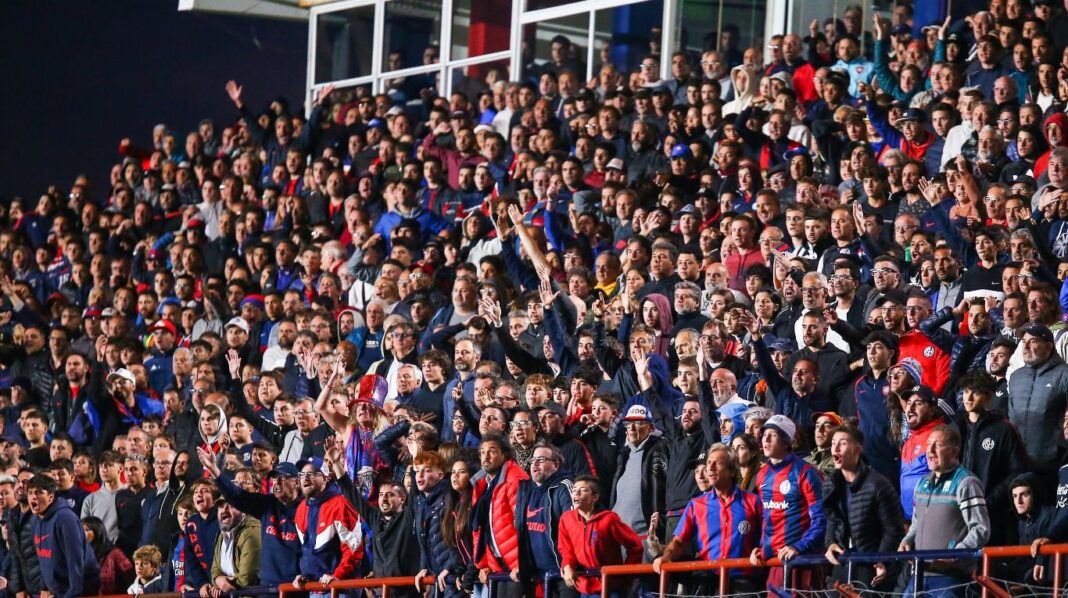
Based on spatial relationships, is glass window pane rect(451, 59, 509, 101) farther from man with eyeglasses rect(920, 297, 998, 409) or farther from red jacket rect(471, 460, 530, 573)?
red jacket rect(471, 460, 530, 573)

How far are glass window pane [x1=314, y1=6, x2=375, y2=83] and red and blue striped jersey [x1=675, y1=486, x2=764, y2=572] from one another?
43.4ft

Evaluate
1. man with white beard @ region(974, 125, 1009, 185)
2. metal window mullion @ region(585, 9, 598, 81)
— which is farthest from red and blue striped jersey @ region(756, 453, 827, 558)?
metal window mullion @ region(585, 9, 598, 81)

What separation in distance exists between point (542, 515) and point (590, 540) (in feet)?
1.14

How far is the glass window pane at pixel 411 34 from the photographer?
20.6 meters

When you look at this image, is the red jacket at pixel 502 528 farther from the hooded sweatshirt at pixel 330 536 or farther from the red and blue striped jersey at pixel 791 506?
the red and blue striped jersey at pixel 791 506

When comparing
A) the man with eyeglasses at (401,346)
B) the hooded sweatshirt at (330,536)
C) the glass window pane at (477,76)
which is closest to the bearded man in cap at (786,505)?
the hooded sweatshirt at (330,536)

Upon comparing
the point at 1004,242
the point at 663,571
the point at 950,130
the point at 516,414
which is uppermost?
the point at 950,130

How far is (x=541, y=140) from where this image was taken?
49.1ft

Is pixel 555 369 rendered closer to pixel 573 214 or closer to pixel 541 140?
pixel 573 214

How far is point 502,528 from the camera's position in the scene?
9.44m

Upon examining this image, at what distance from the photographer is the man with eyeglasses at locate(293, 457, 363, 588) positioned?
10.3 meters

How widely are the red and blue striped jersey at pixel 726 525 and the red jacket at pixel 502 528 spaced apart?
3.24ft

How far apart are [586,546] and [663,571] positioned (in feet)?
1.85

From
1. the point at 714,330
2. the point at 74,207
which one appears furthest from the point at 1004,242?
the point at 74,207
